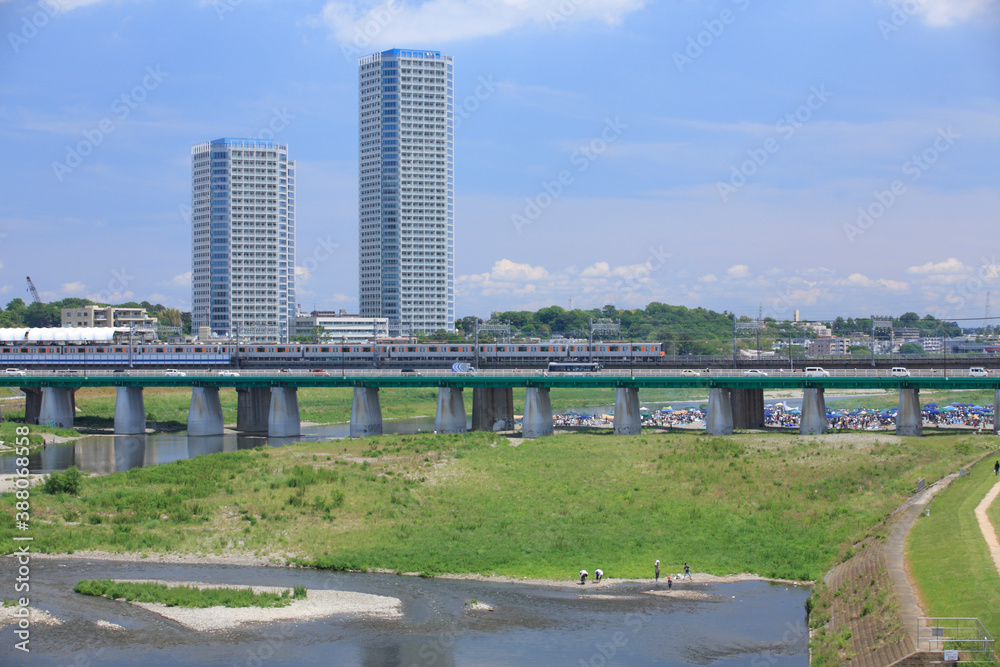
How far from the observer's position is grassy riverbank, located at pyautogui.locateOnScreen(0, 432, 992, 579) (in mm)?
49031

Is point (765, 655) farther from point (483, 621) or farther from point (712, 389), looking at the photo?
point (712, 389)

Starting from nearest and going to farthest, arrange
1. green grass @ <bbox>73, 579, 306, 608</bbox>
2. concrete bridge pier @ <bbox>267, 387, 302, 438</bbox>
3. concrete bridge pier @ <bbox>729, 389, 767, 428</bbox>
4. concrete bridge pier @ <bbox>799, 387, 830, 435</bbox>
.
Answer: green grass @ <bbox>73, 579, 306, 608</bbox>
concrete bridge pier @ <bbox>799, 387, 830, 435</bbox>
concrete bridge pier @ <bbox>729, 389, 767, 428</bbox>
concrete bridge pier @ <bbox>267, 387, 302, 438</bbox>

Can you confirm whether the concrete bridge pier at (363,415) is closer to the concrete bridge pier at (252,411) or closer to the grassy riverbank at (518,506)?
the concrete bridge pier at (252,411)

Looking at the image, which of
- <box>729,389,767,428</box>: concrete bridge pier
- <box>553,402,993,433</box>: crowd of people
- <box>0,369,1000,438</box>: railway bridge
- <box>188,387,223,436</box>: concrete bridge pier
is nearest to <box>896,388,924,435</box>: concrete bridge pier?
<box>0,369,1000,438</box>: railway bridge

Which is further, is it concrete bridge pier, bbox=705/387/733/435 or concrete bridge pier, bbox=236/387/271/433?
concrete bridge pier, bbox=236/387/271/433

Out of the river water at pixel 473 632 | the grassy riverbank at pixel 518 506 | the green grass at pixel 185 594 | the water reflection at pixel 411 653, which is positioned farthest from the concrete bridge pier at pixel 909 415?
the green grass at pixel 185 594

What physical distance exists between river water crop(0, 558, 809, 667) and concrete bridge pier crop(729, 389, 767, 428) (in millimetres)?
59735

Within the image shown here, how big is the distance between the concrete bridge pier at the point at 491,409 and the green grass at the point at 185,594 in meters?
63.2

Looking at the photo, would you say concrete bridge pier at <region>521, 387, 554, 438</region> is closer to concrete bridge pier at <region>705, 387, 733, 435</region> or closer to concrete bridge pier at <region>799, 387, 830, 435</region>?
concrete bridge pier at <region>705, 387, 733, 435</region>

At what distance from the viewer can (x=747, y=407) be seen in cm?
10294

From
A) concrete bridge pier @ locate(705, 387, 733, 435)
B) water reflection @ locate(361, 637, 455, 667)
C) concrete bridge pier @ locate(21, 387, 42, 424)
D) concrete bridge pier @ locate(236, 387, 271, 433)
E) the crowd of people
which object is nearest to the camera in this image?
water reflection @ locate(361, 637, 455, 667)

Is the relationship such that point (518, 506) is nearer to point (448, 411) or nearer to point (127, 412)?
point (448, 411)

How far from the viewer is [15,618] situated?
39031 millimetres

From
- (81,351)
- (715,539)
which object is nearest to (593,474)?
(715,539)
